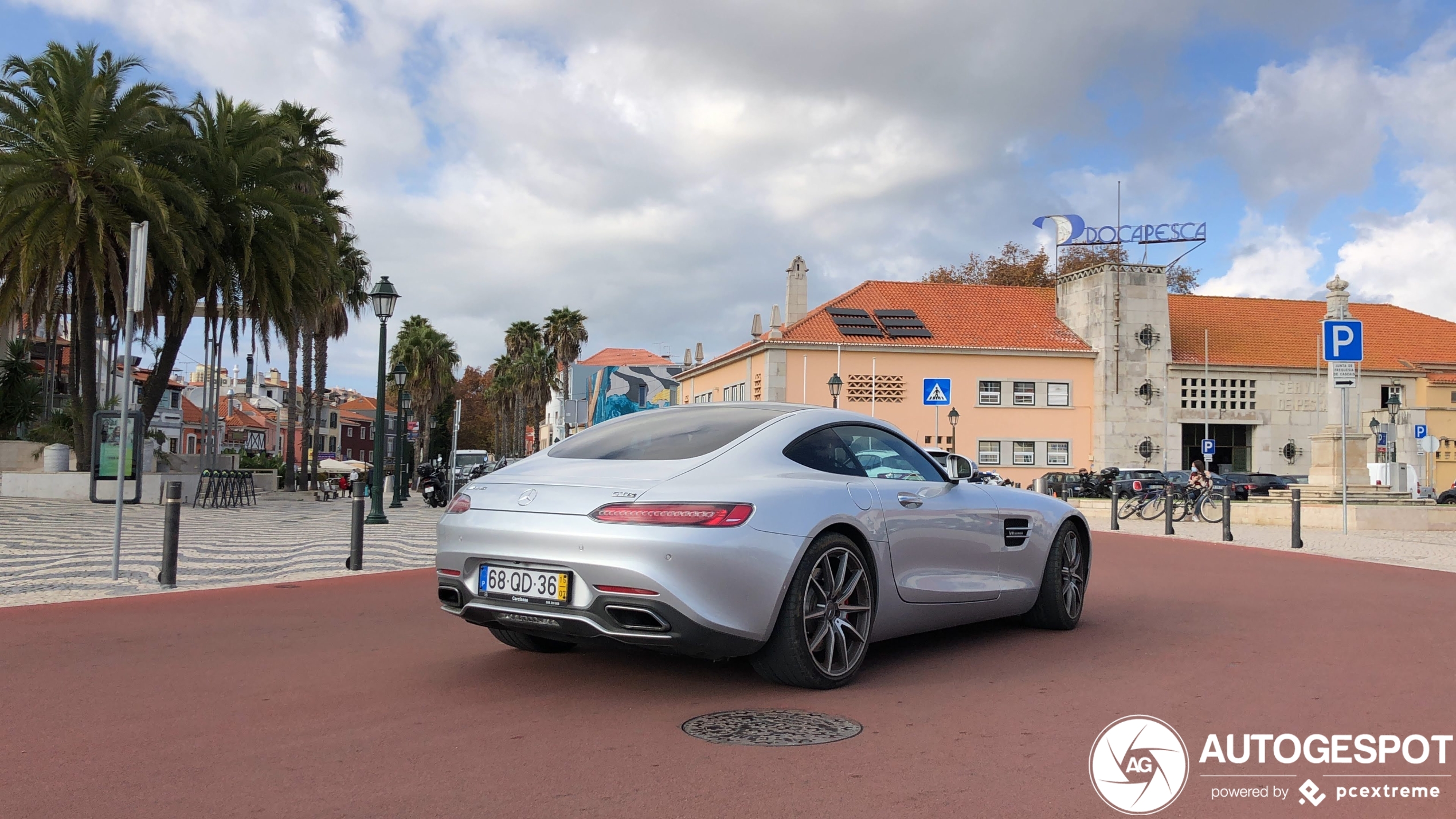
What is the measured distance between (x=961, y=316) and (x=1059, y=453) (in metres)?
8.03

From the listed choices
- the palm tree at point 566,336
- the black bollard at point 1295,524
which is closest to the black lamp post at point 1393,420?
the black bollard at point 1295,524

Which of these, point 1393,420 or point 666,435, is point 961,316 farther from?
point 666,435

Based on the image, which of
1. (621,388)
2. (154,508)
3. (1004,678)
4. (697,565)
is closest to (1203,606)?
(1004,678)

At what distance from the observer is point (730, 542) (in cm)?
496

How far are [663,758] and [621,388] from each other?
292 ft

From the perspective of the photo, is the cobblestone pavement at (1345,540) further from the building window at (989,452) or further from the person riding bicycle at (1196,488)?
the building window at (989,452)

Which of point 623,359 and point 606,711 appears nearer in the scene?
point 606,711

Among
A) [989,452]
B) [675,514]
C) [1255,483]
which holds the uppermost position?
[989,452]

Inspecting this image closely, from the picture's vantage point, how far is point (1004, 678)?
5.88 m

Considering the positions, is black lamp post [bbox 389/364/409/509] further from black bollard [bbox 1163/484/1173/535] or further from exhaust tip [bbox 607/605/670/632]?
exhaust tip [bbox 607/605/670/632]

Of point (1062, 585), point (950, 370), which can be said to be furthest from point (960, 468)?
point (950, 370)

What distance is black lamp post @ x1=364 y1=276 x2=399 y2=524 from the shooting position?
66.6 ft

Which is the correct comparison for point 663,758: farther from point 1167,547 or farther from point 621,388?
point 621,388

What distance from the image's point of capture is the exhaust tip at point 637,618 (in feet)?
16.0
